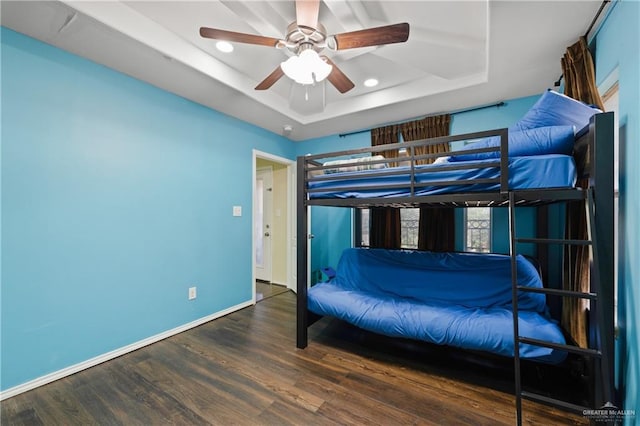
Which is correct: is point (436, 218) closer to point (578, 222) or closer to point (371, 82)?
point (578, 222)

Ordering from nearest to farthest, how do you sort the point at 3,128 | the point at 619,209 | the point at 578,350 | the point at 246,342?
the point at 578,350
the point at 619,209
the point at 3,128
the point at 246,342

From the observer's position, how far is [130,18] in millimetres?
1849

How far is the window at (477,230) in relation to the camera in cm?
292

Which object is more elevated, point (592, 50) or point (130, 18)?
point (130, 18)

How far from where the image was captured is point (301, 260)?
2400mm

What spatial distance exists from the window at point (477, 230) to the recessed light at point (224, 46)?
3030 millimetres

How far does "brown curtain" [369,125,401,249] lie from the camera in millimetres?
3289

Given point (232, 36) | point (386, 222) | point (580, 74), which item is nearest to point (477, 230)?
point (386, 222)

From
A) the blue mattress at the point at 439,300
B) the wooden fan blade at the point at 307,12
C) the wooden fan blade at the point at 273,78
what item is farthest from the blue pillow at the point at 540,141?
the wooden fan blade at the point at 273,78

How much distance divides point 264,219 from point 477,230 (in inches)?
132

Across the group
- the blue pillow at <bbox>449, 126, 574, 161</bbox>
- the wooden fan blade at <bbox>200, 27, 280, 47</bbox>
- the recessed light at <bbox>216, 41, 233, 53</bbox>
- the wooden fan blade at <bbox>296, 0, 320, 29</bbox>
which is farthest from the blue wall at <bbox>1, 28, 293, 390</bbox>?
the blue pillow at <bbox>449, 126, 574, 161</bbox>

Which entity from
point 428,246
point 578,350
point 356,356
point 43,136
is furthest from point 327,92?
point 578,350

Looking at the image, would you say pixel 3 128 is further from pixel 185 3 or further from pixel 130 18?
pixel 185 3

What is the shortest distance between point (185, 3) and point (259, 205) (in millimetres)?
3253
